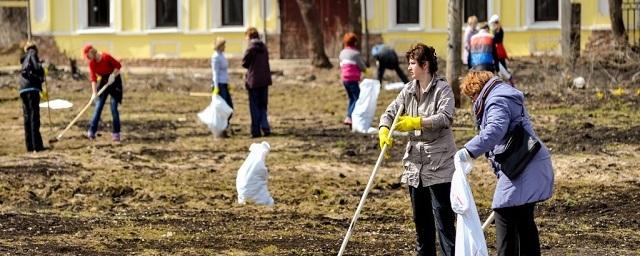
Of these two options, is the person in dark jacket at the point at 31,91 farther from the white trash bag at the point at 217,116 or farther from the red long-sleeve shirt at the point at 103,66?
the white trash bag at the point at 217,116

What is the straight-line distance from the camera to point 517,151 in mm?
9516

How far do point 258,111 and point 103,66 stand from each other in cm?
Answer: 228

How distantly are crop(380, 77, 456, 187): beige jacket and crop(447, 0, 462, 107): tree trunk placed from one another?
1284 centimetres

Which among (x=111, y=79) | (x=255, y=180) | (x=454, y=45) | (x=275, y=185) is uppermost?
(x=454, y=45)

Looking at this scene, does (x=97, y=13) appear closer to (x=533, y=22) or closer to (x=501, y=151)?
(x=533, y=22)

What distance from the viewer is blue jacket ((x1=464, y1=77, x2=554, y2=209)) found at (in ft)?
30.7

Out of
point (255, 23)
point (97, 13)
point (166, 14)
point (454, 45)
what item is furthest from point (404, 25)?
point (454, 45)

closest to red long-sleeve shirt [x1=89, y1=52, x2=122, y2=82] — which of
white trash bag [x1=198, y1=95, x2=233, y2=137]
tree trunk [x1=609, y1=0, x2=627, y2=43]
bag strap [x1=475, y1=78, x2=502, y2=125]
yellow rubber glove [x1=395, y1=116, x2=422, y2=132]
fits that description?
white trash bag [x1=198, y1=95, x2=233, y2=137]

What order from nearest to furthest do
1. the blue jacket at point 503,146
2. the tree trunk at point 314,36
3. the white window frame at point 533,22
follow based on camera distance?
the blue jacket at point 503,146 < the tree trunk at point 314,36 < the white window frame at point 533,22

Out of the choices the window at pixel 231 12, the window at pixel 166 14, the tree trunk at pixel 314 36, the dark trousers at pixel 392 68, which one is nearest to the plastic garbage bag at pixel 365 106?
the dark trousers at pixel 392 68

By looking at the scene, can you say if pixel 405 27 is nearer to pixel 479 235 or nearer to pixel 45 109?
pixel 45 109

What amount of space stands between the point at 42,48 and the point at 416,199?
28.8 meters

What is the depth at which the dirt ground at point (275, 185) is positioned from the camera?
39.1 ft

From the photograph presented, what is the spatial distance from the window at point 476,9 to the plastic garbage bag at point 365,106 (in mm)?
14599
